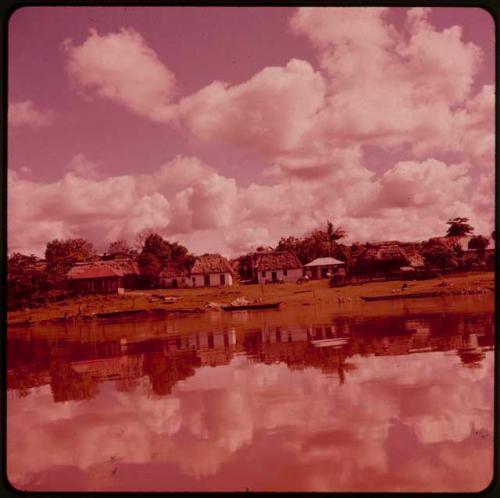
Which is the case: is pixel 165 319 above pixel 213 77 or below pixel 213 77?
below

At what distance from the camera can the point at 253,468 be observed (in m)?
3.75

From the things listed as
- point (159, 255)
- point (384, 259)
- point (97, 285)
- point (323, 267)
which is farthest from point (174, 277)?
point (384, 259)

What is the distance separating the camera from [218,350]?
4402 mm

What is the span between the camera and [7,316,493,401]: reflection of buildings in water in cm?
416

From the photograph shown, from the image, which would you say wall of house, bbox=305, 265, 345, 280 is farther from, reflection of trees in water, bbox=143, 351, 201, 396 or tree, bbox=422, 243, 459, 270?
reflection of trees in water, bbox=143, 351, 201, 396

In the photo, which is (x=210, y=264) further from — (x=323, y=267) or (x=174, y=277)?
(x=323, y=267)

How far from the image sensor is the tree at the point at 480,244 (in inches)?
158

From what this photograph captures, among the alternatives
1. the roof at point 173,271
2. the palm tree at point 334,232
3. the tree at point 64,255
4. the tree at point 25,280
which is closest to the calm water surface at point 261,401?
the tree at point 25,280

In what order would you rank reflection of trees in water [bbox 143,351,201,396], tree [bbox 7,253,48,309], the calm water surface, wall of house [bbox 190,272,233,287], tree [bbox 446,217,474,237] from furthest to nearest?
wall of house [bbox 190,272,233,287] → reflection of trees in water [bbox 143,351,201,396] → tree [bbox 446,217,474,237] → tree [bbox 7,253,48,309] → the calm water surface

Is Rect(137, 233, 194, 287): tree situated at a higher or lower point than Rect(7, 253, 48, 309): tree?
higher

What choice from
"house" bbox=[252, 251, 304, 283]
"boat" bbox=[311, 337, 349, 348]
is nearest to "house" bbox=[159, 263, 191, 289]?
"house" bbox=[252, 251, 304, 283]

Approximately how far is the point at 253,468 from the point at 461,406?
66.8 inches
